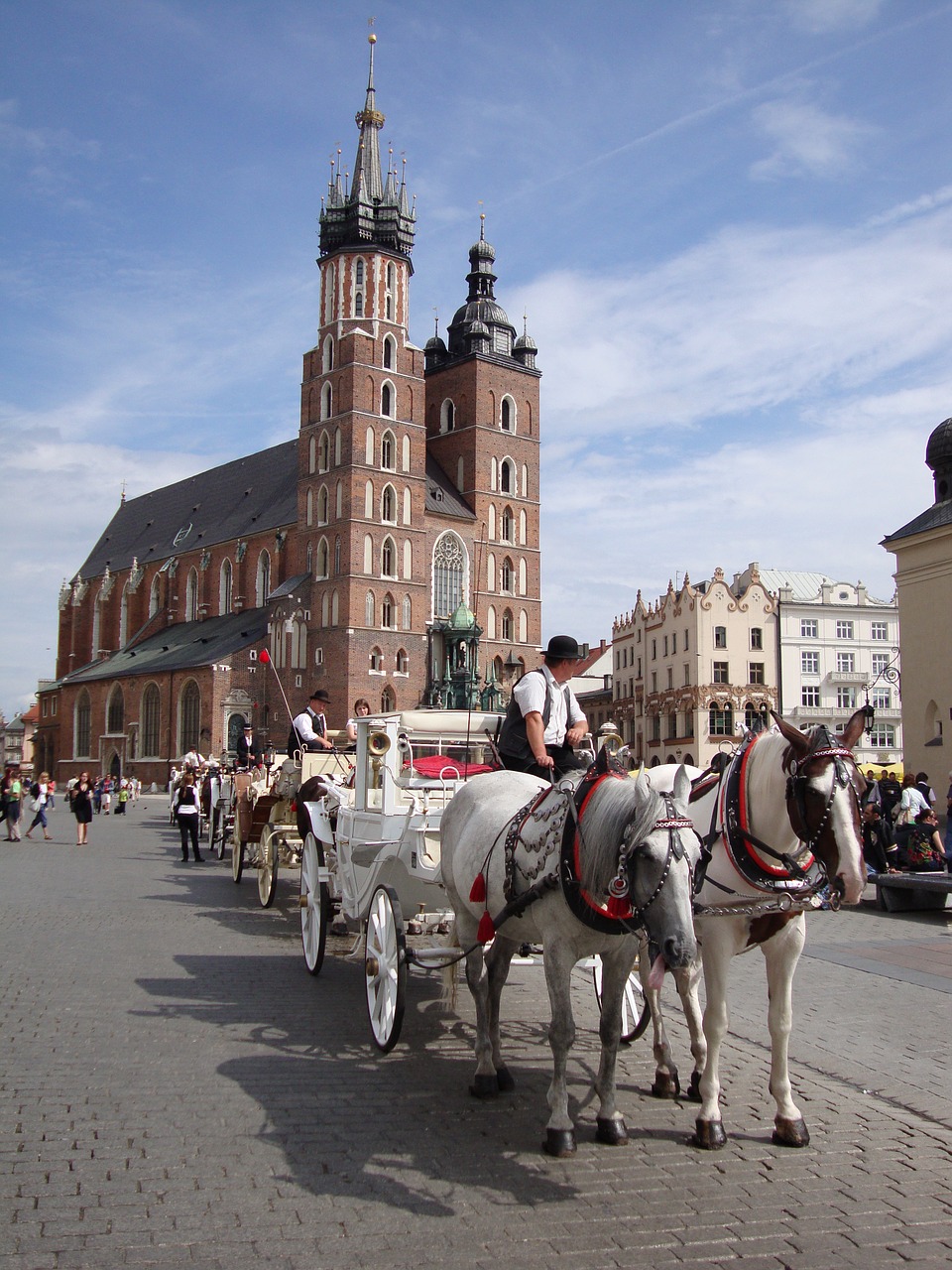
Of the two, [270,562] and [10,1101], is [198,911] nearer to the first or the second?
[10,1101]

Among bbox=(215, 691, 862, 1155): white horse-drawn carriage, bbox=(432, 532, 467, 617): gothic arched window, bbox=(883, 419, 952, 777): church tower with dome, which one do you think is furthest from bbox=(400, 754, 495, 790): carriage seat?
bbox=(432, 532, 467, 617): gothic arched window

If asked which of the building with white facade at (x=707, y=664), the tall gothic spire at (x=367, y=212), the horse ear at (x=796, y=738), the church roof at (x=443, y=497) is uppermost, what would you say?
the tall gothic spire at (x=367, y=212)

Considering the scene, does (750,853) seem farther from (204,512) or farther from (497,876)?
(204,512)

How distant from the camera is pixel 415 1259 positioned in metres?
3.69

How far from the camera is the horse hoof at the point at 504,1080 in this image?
5531 mm

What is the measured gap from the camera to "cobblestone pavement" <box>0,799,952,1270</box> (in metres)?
3.84

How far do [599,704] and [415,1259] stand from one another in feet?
227

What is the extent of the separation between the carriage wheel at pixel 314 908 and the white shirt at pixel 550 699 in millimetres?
2946

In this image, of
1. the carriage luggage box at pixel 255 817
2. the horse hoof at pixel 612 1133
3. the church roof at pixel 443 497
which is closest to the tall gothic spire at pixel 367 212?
the church roof at pixel 443 497

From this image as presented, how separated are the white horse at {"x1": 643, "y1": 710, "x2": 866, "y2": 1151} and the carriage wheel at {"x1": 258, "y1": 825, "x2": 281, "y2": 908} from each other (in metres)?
7.40

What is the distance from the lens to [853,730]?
495 centimetres

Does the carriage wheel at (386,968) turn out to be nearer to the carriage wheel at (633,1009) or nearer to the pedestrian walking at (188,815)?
the carriage wheel at (633,1009)

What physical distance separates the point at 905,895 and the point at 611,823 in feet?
32.7

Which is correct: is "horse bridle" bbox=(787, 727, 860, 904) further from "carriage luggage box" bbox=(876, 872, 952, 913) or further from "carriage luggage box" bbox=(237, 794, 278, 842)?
"carriage luggage box" bbox=(876, 872, 952, 913)
